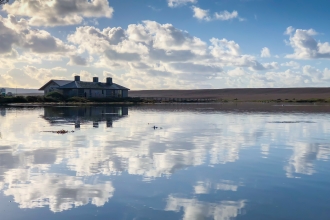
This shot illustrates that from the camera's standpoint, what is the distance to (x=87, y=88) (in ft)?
319

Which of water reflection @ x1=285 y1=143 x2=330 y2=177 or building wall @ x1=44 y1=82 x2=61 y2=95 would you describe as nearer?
water reflection @ x1=285 y1=143 x2=330 y2=177

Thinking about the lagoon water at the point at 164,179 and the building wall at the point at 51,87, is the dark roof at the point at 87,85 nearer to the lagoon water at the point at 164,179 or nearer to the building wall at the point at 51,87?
the building wall at the point at 51,87

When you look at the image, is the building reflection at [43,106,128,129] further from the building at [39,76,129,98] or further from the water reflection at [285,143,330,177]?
the building at [39,76,129,98]

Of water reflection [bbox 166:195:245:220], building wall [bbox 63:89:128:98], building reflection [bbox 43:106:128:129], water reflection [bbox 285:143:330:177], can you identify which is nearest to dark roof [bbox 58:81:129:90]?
building wall [bbox 63:89:128:98]

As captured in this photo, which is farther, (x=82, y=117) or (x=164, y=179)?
(x=82, y=117)

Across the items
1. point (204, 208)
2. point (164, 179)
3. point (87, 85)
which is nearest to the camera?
point (204, 208)

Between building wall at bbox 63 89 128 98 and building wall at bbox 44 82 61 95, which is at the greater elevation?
building wall at bbox 44 82 61 95

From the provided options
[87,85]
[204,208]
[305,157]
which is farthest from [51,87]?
[204,208]

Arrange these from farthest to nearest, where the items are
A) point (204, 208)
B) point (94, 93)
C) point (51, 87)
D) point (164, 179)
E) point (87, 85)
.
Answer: point (51, 87), point (94, 93), point (87, 85), point (164, 179), point (204, 208)

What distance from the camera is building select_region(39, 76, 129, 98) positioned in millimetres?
96213

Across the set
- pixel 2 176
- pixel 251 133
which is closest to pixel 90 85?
pixel 251 133

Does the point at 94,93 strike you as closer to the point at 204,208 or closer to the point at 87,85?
the point at 87,85

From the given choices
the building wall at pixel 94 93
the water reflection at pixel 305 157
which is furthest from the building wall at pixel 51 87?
the water reflection at pixel 305 157

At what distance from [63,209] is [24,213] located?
3.02 feet
